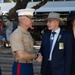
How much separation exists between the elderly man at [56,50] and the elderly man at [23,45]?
209 mm

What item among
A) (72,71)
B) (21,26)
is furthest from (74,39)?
(21,26)

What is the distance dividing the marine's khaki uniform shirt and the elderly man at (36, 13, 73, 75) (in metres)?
0.25

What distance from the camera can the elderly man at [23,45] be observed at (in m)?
4.20

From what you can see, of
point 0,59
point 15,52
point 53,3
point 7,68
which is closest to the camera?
point 15,52

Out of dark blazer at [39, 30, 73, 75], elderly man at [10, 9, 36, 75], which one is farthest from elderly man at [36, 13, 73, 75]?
elderly man at [10, 9, 36, 75]

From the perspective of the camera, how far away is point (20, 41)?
13.8 ft

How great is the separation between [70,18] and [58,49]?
20.5 inches

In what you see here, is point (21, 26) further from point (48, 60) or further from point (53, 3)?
point (53, 3)

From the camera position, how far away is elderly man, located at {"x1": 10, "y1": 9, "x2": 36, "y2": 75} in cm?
420

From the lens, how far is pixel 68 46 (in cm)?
429

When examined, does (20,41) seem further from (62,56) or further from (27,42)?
(62,56)

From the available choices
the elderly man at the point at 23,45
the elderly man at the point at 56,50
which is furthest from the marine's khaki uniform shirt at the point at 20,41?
the elderly man at the point at 56,50

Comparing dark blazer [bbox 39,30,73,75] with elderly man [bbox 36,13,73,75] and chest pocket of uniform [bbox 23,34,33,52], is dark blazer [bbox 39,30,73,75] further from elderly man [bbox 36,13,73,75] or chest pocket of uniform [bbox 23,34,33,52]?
chest pocket of uniform [bbox 23,34,33,52]

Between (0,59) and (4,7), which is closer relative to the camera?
(0,59)
